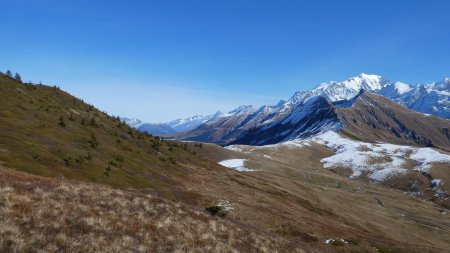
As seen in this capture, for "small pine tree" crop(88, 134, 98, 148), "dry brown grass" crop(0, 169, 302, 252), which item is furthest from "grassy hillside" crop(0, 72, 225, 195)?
"dry brown grass" crop(0, 169, 302, 252)

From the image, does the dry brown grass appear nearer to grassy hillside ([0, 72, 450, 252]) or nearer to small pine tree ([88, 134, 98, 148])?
grassy hillside ([0, 72, 450, 252])

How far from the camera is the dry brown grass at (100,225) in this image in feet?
58.1

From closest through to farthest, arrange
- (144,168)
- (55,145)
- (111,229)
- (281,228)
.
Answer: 1. (111,229)
2. (281,228)
3. (55,145)
4. (144,168)

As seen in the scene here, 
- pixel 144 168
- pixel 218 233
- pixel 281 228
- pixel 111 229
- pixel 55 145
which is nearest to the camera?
pixel 111 229

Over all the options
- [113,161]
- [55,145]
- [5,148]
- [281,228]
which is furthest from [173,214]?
[113,161]

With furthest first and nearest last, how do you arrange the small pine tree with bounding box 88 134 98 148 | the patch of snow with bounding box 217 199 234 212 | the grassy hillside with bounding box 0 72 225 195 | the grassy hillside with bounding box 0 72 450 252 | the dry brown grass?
the small pine tree with bounding box 88 134 98 148 → the patch of snow with bounding box 217 199 234 212 → the grassy hillside with bounding box 0 72 225 195 → the grassy hillside with bounding box 0 72 450 252 → the dry brown grass

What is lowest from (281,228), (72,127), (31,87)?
(281,228)

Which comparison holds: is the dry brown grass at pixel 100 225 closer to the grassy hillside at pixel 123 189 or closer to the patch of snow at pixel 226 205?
the grassy hillside at pixel 123 189

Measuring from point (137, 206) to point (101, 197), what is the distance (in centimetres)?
274

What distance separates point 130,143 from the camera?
10200 cm

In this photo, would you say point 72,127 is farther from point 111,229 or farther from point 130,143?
point 111,229

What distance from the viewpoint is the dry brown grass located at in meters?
17.7

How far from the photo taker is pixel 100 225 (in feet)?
71.2

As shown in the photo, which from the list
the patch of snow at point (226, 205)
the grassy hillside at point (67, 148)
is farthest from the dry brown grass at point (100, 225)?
the patch of snow at point (226, 205)
